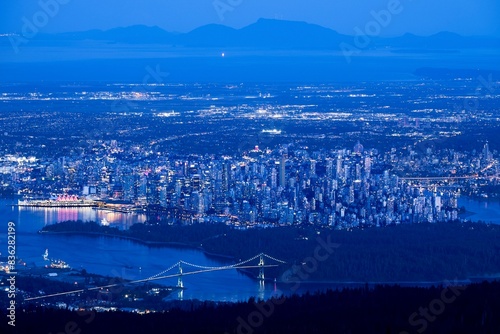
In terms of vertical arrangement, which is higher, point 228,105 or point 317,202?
point 228,105

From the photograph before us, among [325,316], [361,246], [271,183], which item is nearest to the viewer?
[325,316]

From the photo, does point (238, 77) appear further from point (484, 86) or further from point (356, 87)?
point (484, 86)

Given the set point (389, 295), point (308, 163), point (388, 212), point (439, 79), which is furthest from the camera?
point (439, 79)

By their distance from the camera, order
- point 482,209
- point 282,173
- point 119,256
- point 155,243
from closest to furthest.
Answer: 1. point 119,256
2. point 155,243
3. point 482,209
4. point 282,173

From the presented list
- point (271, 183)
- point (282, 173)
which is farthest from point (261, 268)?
point (282, 173)

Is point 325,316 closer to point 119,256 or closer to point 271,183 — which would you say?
point 119,256

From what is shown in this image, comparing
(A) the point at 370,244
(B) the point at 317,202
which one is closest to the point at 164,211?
(B) the point at 317,202

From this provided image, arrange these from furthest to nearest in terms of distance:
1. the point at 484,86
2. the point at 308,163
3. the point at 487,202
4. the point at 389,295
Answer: the point at 484,86 → the point at 308,163 → the point at 487,202 → the point at 389,295

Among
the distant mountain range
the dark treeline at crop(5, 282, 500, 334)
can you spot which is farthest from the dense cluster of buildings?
the distant mountain range
